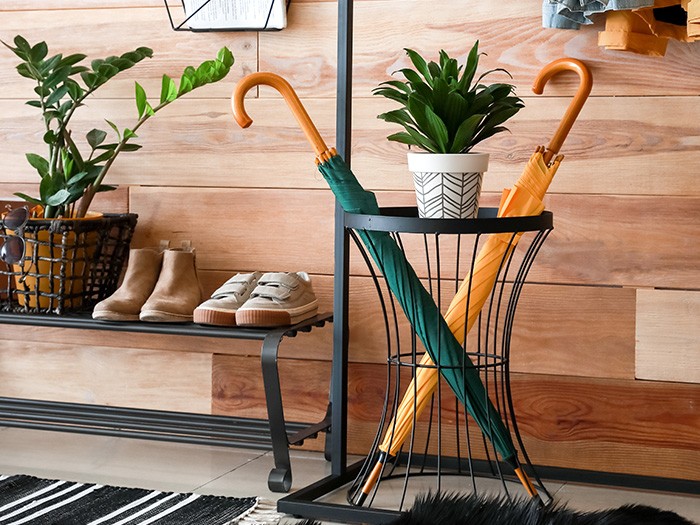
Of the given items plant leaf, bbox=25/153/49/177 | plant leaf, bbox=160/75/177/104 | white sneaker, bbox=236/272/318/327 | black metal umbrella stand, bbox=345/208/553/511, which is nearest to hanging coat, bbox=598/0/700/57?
black metal umbrella stand, bbox=345/208/553/511

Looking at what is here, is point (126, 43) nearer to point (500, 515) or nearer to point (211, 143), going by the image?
point (211, 143)

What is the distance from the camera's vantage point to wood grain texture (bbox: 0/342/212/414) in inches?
88.0

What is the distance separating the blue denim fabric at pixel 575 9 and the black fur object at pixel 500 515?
0.81m

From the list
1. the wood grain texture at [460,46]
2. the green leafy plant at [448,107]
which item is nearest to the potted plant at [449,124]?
the green leafy plant at [448,107]

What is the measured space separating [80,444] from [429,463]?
0.76 metres

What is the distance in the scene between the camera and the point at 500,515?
1.55 m

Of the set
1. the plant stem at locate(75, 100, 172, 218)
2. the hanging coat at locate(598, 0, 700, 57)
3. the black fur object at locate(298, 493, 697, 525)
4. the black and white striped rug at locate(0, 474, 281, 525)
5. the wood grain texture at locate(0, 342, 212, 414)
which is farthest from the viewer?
the wood grain texture at locate(0, 342, 212, 414)

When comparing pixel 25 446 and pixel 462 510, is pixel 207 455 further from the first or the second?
pixel 462 510

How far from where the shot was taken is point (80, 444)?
219 cm

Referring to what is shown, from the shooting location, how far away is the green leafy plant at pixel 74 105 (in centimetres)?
204

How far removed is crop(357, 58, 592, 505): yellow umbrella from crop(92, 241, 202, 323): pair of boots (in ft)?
1.63

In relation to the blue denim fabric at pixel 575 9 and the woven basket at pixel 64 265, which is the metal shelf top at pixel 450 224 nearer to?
the blue denim fabric at pixel 575 9

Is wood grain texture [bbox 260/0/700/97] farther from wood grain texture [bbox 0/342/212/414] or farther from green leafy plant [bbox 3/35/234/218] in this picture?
wood grain texture [bbox 0/342/212/414]

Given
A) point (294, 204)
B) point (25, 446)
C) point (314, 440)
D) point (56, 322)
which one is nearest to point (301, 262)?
point (294, 204)
